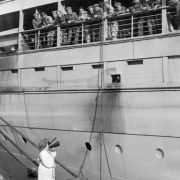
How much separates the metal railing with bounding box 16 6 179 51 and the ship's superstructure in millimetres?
28

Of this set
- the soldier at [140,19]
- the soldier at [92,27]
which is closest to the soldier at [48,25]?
the soldier at [92,27]

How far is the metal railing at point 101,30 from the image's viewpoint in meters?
7.33

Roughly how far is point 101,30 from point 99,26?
379 mm

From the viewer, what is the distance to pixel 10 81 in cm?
930

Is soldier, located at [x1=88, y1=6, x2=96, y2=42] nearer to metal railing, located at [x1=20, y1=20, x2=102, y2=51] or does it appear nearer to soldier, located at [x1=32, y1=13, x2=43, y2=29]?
metal railing, located at [x1=20, y1=20, x2=102, y2=51]

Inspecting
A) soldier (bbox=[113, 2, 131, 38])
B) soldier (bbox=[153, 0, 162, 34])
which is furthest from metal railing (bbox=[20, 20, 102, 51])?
soldier (bbox=[153, 0, 162, 34])

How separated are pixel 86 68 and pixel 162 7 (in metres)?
2.29

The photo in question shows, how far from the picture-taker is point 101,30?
7.93 meters

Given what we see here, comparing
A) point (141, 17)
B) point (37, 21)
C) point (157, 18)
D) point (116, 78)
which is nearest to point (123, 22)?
point (141, 17)

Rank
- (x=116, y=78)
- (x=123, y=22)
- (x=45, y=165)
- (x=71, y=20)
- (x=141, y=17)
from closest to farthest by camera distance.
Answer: (x=45, y=165) < (x=141, y=17) < (x=116, y=78) < (x=123, y=22) < (x=71, y=20)

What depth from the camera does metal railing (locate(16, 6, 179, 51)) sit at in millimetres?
7328

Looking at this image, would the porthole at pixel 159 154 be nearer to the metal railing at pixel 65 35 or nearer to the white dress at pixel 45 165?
the white dress at pixel 45 165

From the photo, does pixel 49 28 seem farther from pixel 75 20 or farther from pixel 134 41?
pixel 134 41

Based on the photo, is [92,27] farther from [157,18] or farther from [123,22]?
[157,18]
